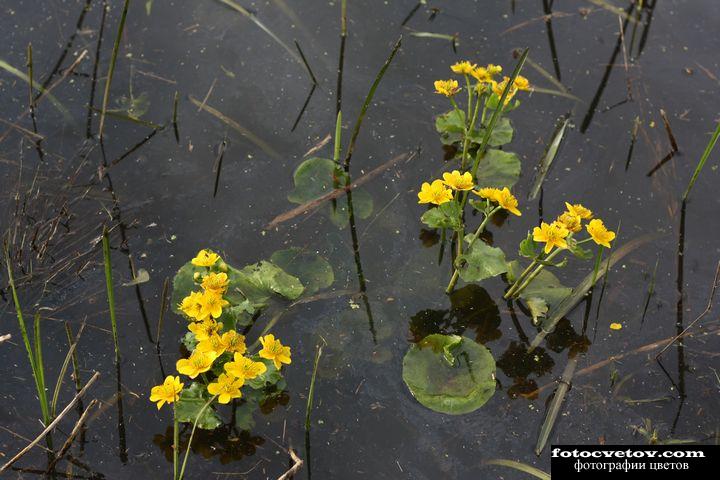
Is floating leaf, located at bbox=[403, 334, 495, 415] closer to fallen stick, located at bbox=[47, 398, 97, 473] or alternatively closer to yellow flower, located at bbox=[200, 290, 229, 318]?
yellow flower, located at bbox=[200, 290, 229, 318]

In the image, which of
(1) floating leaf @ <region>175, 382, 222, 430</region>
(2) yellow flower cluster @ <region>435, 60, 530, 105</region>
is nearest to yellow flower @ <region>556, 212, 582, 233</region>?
(2) yellow flower cluster @ <region>435, 60, 530, 105</region>

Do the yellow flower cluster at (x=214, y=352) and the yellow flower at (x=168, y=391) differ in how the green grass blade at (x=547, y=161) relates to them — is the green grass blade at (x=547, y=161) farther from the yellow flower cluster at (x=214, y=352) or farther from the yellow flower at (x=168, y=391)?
the yellow flower at (x=168, y=391)

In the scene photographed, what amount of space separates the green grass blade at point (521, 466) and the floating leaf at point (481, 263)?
0.55 meters

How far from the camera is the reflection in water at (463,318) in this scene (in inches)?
96.0

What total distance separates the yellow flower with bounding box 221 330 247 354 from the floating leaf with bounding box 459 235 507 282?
28.9 inches

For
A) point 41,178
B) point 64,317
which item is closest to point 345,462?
point 64,317

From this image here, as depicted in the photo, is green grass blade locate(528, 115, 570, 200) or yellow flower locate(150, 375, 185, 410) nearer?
yellow flower locate(150, 375, 185, 410)

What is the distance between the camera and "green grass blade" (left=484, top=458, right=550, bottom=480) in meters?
2.13

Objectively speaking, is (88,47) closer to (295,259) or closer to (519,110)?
(295,259)

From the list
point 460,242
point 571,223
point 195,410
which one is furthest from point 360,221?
point 195,410

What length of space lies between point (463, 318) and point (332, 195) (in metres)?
0.66

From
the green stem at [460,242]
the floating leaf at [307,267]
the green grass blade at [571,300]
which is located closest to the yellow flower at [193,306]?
the floating leaf at [307,267]

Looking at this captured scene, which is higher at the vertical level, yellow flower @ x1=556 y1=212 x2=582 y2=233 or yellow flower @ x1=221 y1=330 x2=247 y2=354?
yellow flower @ x1=556 y1=212 x2=582 y2=233

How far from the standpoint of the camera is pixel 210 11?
10.7 feet
